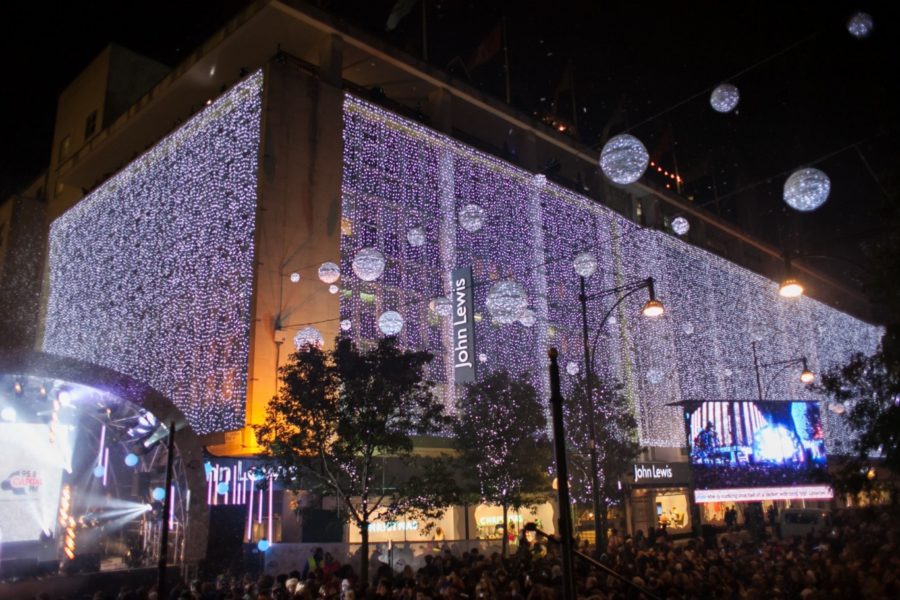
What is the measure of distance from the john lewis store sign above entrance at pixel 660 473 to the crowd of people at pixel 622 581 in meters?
15.2

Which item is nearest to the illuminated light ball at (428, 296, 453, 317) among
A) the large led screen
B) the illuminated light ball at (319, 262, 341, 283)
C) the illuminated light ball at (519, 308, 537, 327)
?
the illuminated light ball at (519, 308, 537, 327)

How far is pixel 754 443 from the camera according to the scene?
24.8 m

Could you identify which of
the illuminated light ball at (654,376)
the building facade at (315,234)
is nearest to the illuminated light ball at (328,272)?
the building facade at (315,234)

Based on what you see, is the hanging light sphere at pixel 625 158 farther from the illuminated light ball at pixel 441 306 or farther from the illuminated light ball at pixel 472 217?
A: the illuminated light ball at pixel 441 306

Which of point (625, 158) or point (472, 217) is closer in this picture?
point (625, 158)

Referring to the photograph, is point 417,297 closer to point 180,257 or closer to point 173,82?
point 180,257

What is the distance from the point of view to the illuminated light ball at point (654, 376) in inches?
1694

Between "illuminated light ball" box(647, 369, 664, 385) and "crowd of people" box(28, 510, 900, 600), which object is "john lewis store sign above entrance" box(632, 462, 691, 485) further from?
"crowd of people" box(28, 510, 900, 600)

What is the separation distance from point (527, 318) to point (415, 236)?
645 centimetres

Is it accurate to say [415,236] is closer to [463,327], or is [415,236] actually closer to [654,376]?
[463,327]

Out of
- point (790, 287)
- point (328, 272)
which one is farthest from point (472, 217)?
point (790, 287)

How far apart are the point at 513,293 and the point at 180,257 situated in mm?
16200

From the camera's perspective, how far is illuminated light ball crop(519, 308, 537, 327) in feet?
104

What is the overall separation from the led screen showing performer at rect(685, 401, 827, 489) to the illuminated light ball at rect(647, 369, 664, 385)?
15903 mm
